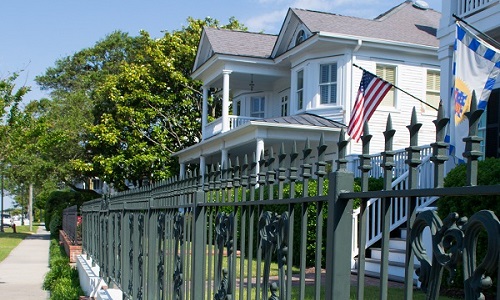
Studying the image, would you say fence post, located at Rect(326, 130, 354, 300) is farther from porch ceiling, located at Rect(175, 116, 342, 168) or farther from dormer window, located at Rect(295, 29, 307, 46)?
dormer window, located at Rect(295, 29, 307, 46)

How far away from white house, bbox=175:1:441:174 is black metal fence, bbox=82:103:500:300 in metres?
12.8

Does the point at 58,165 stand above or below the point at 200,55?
below

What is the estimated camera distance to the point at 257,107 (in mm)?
27750

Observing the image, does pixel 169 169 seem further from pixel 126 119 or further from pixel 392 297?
pixel 392 297

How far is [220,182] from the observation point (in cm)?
425

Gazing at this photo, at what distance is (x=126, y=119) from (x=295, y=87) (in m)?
11.5

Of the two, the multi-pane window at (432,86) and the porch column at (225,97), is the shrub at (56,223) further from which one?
the multi-pane window at (432,86)

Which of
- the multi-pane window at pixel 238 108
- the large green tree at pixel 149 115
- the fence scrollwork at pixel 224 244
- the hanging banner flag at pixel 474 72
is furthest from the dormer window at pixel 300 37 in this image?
the fence scrollwork at pixel 224 244

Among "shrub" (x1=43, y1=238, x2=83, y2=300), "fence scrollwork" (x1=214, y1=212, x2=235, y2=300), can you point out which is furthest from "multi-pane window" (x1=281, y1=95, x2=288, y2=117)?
"fence scrollwork" (x1=214, y1=212, x2=235, y2=300)

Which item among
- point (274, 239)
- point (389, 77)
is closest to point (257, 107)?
point (389, 77)

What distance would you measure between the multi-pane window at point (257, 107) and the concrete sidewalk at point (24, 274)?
10115 mm

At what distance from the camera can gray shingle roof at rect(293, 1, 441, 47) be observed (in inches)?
840

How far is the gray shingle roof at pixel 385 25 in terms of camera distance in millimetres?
21344

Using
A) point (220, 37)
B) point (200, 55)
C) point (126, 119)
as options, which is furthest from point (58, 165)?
point (220, 37)
